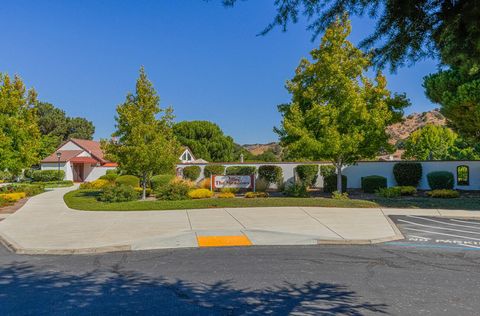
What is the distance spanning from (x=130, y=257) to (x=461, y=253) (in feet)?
23.7

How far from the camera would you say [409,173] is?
24.7m

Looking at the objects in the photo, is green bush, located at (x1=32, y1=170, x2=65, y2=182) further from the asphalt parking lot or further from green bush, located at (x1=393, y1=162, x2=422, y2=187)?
the asphalt parking lot

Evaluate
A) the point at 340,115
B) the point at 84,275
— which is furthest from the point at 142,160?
the point at 84,275

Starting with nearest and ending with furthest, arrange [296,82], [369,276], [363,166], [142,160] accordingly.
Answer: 1. [369,276]
2. [142,160]
3. [296,82]
4. [363,166]

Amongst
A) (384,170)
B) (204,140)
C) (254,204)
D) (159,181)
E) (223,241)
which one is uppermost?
(204,140)

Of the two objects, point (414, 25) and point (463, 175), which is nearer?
point (414, 25)

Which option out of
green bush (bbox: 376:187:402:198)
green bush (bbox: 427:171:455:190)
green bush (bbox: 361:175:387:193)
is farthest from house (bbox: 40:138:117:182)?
green bush (bbox: 427:171:455:190)

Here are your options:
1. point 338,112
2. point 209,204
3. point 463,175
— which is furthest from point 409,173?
point 209,204

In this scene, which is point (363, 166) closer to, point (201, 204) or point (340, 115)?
point (340, 115)

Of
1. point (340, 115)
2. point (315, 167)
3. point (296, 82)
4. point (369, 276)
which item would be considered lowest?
point (369, 276)

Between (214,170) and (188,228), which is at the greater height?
(214,170)

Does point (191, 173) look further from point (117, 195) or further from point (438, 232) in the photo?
point (438, 232)

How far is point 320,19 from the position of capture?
3.65 m

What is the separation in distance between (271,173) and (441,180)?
1091 centimetres
